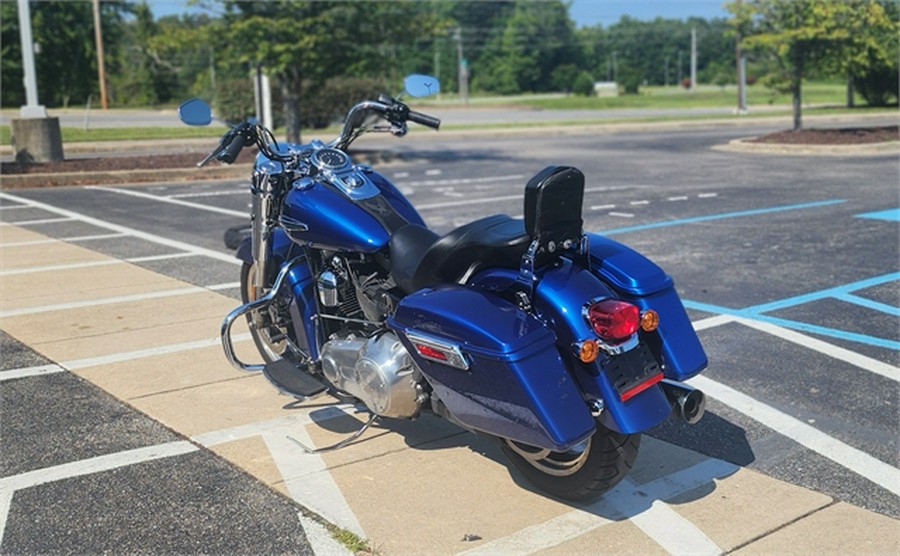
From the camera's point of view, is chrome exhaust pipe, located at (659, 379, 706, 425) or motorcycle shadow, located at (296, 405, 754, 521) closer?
chrome exhaust pipe, located at (659, 379, 706, 425)

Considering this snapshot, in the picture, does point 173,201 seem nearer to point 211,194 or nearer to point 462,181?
point 211,194

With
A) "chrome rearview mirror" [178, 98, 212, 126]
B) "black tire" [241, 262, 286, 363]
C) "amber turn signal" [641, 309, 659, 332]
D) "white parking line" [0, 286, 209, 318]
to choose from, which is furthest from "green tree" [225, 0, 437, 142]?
→ "amber turn signal" [641, 309, 659, 332]

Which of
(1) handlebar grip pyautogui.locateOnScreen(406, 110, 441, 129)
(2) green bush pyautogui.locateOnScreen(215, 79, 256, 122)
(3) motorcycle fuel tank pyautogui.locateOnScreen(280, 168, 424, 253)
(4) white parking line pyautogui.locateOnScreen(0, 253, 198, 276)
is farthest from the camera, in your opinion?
(2) green bush pyautogui.locateOnScreen(215, 79, 256, 122)

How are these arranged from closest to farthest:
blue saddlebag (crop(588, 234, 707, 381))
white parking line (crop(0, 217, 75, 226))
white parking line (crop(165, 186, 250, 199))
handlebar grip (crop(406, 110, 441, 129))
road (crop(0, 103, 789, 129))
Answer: blue saddlebag (crop(588, 234, 707, 381)) < handlebar grip (crop(406, 110, 441, 129)) < white parking line (crop(0, 217, 75, 226)) < white parking line (crop(165, 186, 250, 199)) < road (crop(0, 103, 789, 129))

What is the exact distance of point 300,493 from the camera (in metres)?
3.97

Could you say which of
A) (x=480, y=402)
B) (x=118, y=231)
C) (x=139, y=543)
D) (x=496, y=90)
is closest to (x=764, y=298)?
(x=480, y=402)

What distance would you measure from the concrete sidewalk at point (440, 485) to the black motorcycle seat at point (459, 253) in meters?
0.87

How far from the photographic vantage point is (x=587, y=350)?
3.41 m

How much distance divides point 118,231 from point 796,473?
8885 millimetres

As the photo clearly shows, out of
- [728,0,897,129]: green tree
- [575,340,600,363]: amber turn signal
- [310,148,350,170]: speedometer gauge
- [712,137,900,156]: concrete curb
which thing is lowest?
[575,340,600,363]: amber turn signal

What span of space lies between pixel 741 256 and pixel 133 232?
6.82m

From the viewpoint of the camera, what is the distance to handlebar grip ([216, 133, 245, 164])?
4.64m

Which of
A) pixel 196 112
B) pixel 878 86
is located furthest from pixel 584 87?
pixel 196 112

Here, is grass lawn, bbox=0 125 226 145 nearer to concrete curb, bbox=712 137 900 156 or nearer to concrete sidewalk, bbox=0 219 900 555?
concrete curb, bbox=712 137 900 156
